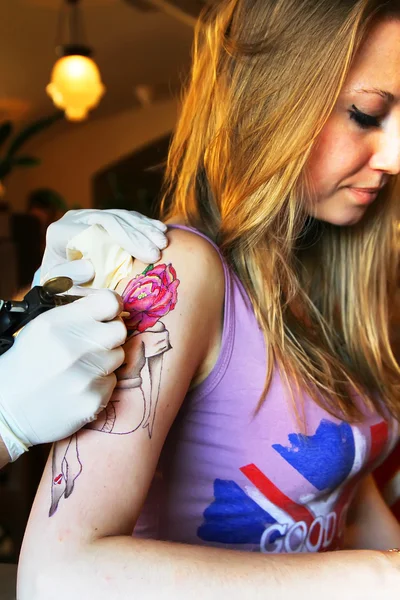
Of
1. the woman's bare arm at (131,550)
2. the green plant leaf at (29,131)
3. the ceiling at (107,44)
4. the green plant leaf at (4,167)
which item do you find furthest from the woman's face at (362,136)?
the ceiling at (107,44)

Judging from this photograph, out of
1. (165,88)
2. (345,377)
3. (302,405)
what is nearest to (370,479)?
(345,377)

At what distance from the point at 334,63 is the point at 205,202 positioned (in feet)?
0.95

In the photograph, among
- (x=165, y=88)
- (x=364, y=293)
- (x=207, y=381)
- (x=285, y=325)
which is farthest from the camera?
(x=165, y=88)

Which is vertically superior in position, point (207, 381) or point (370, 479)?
point (207, 381)

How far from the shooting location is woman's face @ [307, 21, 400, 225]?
1.03 m

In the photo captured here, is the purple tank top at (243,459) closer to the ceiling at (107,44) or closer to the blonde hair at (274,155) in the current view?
the blonde hair at (274,155)

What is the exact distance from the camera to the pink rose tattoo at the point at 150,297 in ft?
2.89

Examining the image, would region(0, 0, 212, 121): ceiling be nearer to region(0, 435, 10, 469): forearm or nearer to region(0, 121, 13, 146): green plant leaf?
region(0, 121, 13, 146): green plant leaf

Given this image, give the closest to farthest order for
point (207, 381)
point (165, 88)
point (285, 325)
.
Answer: point (207, 381) → point (285, 325) → point (165, 88)

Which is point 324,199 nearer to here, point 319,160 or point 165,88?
point 319,160

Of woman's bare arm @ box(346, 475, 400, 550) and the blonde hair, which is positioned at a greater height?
the blonde hair

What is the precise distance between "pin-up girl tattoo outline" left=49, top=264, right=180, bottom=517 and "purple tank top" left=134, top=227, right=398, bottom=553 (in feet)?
0.36

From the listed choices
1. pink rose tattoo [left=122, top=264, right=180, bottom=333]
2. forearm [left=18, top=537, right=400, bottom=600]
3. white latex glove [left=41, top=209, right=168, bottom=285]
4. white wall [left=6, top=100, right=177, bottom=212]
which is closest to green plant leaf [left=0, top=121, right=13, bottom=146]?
white latex glove [left=41, top=209, right=168, bottom=285]

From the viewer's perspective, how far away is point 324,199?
1109mm
